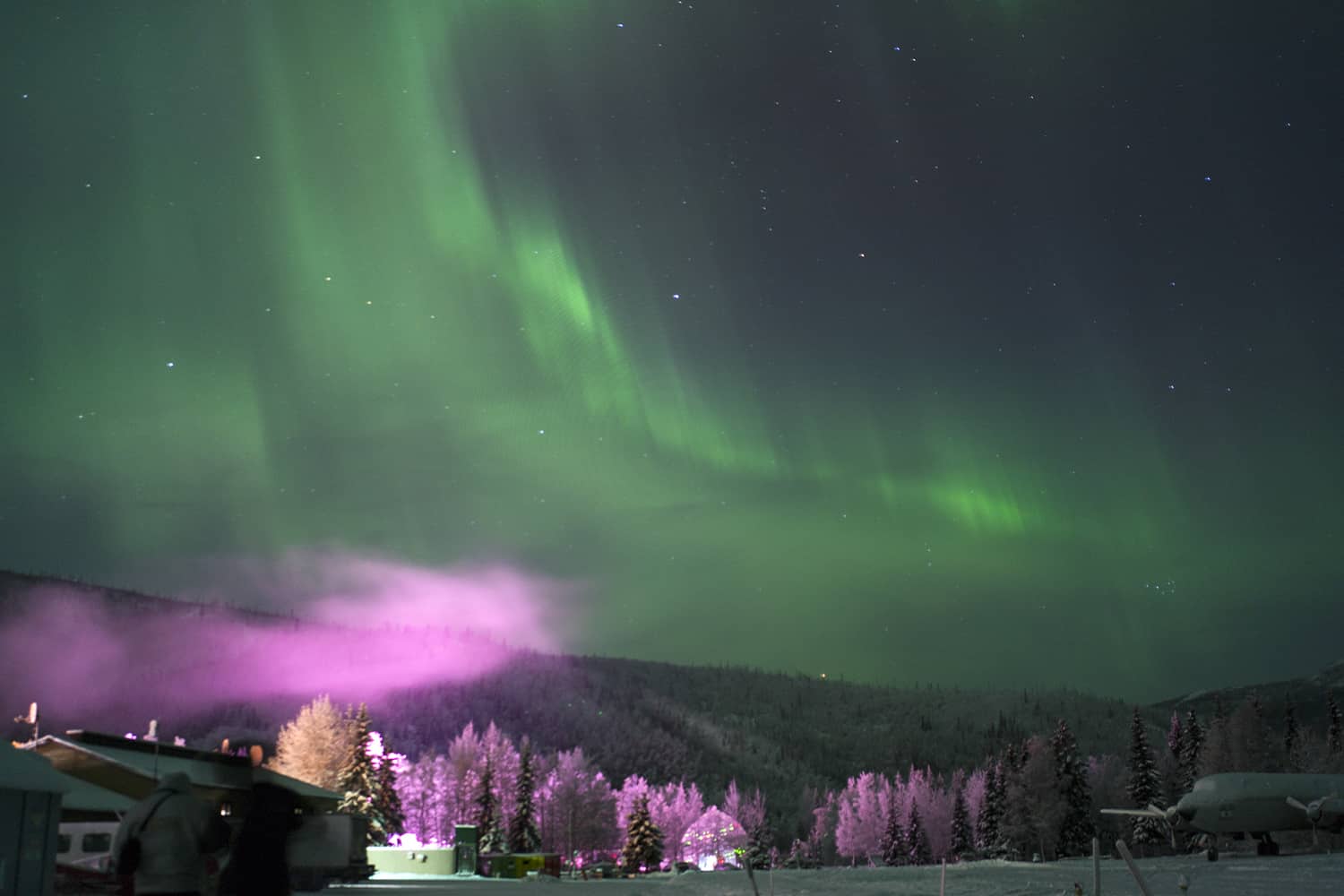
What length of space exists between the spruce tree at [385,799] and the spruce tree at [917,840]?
64332 mm

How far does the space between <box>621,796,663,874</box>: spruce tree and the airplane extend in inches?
1856

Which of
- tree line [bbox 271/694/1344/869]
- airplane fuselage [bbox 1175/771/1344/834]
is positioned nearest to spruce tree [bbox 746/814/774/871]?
tree line [bbox 271/694/1344/869]

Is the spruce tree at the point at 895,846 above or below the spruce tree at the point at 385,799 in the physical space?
below

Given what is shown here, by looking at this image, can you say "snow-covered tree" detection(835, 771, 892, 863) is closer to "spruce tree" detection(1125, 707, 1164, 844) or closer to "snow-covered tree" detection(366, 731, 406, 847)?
"spruce tree" detection(1125, 707, 1164, 844)

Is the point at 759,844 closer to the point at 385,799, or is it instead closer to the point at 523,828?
the point at 523,828

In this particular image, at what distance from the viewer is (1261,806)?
50625 mm

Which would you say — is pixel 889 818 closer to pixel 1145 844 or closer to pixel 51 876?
pixel 1145 844

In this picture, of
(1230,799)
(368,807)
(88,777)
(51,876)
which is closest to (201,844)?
(51,876)

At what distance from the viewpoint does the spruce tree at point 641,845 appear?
289 ft

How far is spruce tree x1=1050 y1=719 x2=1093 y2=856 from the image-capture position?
85.2 metres

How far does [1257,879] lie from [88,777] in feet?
120

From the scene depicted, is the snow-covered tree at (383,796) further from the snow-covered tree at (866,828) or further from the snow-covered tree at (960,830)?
the snow-covered tree at (866,828)

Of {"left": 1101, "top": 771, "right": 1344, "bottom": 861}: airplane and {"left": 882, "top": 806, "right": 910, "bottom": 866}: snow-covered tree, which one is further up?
{"left": 1101, "top": 771, "right": 1344, "bottom": 861}: airplane

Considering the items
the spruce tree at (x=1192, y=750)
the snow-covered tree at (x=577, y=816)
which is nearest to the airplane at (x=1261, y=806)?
the spruce tree at (x=1192, y=750)
